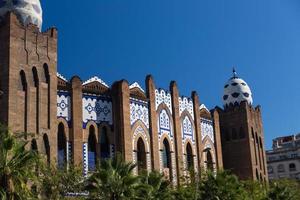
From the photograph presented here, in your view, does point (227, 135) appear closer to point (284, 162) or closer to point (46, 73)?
point (46, 73)

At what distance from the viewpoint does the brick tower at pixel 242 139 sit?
43.6 meters

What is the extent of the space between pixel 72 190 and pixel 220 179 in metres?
8.48

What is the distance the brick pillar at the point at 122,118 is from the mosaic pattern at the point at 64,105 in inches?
130

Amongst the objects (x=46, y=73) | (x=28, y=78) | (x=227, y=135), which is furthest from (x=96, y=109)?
(x=227, y=135)

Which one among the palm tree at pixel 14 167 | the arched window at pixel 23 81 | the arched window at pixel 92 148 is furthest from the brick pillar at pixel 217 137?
the palm tree at pixel 14 167

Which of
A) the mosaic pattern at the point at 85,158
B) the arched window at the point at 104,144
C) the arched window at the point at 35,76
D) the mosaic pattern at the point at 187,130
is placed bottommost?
the mosaic pattern at the point at 85,158

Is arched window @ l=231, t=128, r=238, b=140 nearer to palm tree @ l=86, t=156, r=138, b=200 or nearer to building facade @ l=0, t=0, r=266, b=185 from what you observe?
building facade @ l=0, t=0, r=266, b=185

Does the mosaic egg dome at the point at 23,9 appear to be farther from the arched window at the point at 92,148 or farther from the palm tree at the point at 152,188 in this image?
the palm tree at the point at 152,188

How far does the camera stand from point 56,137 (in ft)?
94.7

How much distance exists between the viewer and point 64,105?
102ft

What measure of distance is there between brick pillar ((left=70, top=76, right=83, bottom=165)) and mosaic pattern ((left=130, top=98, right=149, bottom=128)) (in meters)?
3.91

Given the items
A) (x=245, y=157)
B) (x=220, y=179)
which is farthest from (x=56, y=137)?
(x=245, y=157)

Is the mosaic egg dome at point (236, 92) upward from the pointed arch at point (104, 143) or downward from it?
upward

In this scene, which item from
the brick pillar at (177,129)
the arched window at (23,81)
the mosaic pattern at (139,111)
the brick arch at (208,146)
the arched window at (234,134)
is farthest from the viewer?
the arched window at (234,134)
